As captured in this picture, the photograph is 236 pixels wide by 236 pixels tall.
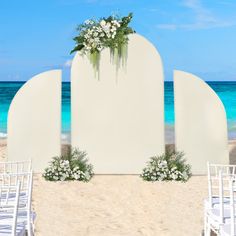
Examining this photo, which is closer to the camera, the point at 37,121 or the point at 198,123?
the point at 198,123

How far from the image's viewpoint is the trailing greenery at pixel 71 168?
10672 millimetres

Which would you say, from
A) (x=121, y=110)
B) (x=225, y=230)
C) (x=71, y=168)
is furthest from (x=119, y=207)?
(x=225, y=230)

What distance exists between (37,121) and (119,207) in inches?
128

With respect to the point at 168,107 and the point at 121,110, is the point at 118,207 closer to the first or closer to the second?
the point at 121,110

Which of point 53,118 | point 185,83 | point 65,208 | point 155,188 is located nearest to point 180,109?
point 185,83

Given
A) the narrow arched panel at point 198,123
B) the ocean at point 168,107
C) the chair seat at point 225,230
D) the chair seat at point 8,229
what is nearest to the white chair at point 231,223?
the chair seat at point 225,230

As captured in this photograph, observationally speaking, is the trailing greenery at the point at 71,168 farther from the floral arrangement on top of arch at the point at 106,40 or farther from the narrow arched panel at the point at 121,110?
the floral arrangement on top of arch at the point at 106,40

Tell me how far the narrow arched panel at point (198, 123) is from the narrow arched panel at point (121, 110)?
0.40 m

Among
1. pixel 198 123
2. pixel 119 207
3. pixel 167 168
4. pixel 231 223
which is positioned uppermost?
pixel 198 123

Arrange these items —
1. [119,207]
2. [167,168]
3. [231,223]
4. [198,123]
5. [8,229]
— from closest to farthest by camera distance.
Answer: [231,223] < [8,229] < [119,207] < [167,168] < [198,123]

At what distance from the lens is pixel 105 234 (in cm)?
730

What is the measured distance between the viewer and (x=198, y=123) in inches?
437

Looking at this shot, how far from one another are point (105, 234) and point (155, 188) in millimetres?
2935

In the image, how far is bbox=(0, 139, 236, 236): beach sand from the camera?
7.56m
